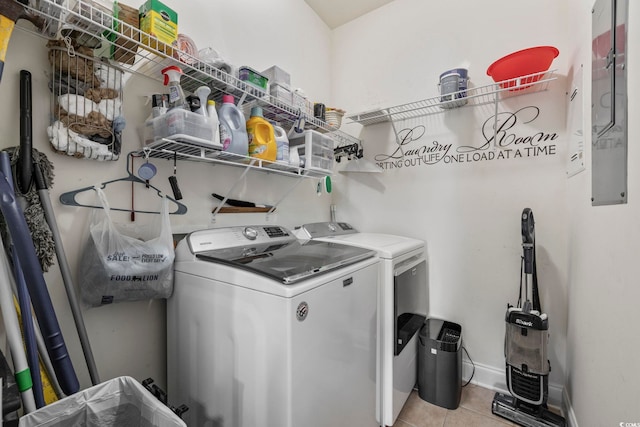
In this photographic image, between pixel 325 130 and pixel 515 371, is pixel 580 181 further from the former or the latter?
pixel 325 130

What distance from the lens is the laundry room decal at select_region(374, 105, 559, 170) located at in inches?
73.2

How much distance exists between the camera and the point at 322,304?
1.09m

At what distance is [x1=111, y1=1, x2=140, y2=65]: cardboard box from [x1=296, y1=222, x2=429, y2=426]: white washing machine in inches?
52.5

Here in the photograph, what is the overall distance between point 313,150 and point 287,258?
34.0 inches

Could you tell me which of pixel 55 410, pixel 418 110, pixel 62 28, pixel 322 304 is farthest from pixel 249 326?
pixel 418 110

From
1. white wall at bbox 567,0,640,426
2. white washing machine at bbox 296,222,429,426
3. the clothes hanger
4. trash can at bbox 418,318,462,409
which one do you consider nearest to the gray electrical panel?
white wall at bbox 567,0,640,426

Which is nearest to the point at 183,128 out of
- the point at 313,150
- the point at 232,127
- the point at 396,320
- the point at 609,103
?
the point at 232,127

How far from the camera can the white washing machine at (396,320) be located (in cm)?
157

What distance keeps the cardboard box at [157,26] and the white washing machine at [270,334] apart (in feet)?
2.65

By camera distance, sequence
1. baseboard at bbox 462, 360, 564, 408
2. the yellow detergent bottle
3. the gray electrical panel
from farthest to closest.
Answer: baseboard at bbox 462, 360, 564, 408, the yellow detergent bottle, the gray electrical panel

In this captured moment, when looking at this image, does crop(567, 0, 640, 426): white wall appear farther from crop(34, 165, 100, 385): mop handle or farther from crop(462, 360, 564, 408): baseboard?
crop(34, 165, 100, 385): mop handle

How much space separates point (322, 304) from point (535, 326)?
1332 mm

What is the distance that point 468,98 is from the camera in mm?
1924

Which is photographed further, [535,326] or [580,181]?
[535,326]
